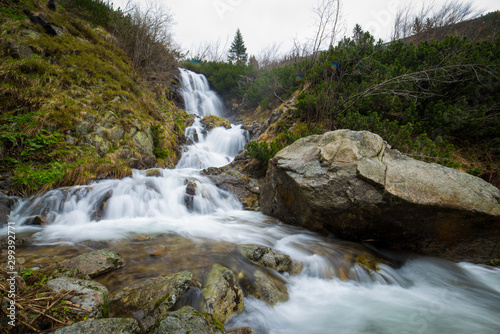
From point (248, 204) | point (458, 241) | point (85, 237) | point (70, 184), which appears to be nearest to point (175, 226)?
point (85, 237)

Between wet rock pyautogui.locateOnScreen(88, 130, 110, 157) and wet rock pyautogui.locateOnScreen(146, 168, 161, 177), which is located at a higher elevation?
wet rock pyautogui.locateOnScreen(88, 130, 110, 157)

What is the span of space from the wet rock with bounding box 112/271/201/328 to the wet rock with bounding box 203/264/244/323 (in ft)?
0.55

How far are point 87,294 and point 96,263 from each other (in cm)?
85

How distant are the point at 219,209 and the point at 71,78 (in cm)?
641

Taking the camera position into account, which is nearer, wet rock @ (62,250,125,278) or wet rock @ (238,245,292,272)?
wet rock @ (62,250,125,278)

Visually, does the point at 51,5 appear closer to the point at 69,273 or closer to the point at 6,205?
the point at 6,205

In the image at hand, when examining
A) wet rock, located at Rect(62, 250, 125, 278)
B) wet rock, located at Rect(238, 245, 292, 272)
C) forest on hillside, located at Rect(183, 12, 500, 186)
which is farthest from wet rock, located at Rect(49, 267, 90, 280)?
forest on hillside, located at Rect(183, 12, 500, 186)

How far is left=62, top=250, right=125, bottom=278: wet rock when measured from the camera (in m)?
2.25

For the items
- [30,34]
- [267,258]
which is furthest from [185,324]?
[30,34]

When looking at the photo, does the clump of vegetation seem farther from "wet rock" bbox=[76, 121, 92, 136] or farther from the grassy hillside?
"wet rock" bbox=[76, 121, 92, 136]

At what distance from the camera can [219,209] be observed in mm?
5645

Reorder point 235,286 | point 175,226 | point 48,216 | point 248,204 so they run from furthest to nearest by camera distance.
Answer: point 248,204, point 175,226, point 48,216, point 235,286

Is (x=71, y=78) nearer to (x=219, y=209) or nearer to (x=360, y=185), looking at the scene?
(x=219, y=209)

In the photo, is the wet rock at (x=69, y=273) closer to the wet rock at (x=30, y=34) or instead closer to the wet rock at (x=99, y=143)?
the wet rock at (x=99, y=143)
